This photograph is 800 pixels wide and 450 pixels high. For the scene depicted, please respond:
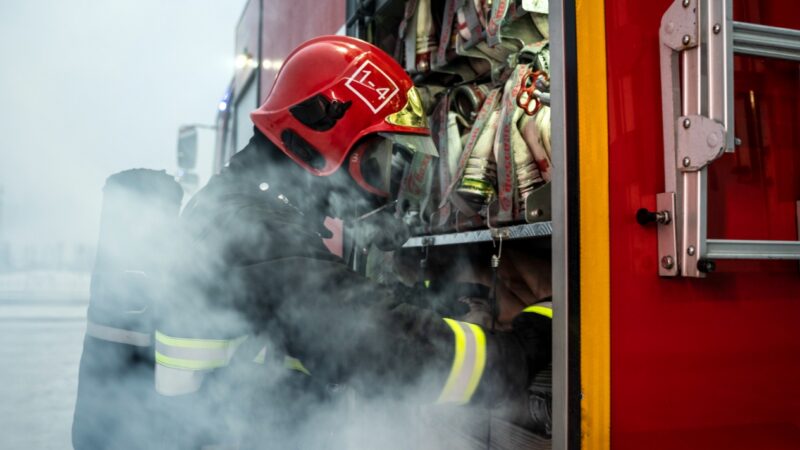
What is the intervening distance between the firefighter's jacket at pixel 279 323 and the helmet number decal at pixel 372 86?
1.53 feet

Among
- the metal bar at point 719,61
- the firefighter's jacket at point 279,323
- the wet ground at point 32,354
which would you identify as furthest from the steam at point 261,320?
the metal bar at point 719,61

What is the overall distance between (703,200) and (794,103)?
0.45 metres

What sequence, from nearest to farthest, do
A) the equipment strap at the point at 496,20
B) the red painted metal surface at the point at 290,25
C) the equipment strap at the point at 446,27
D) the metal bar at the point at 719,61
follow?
the metal bar at the point at 719,61 < the equipment strap at the point at 496,20 < the equipment strap at the point at 446,27 < the red painted metal surface at the point at 290,25

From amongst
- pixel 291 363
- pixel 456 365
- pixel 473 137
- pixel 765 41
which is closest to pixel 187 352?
pixel 291 363

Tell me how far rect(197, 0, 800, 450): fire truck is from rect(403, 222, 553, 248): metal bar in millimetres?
261

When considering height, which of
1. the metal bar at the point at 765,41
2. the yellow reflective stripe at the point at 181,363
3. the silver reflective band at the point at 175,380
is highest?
the metal bar at the point at 765,41

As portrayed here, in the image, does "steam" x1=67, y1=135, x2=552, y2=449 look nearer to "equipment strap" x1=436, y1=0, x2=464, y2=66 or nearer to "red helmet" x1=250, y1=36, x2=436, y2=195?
"red helmet" x1=250, y1=36, x2=436, y2=195

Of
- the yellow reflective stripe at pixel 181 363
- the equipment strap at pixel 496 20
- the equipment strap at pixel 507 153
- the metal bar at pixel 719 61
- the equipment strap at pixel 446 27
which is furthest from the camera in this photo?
the equipment strap at pixel 446 27

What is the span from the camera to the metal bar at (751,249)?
1.07 meters

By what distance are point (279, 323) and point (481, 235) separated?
2.83 feet

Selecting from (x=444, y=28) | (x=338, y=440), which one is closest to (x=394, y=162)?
(x=444, y=28)

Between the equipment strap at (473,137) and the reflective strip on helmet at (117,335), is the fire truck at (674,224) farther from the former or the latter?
the reflective strip on helmet at (117,335)

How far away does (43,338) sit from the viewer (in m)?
1.37

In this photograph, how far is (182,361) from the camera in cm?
134
